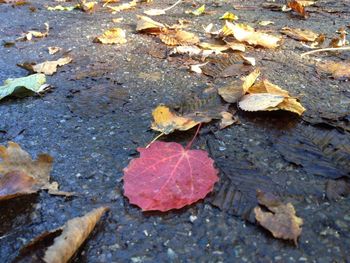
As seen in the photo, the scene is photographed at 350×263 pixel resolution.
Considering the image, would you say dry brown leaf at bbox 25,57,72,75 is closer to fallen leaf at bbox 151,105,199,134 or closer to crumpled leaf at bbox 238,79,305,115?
fallen leaf at bbox 151,105,199,134

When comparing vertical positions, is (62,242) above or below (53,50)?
above

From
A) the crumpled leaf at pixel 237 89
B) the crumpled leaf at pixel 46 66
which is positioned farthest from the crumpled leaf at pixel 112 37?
the crumpled leaf at pixel 237 89

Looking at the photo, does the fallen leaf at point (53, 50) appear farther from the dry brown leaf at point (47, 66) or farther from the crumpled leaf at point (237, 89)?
the crumpled leaf at point (237, 89)

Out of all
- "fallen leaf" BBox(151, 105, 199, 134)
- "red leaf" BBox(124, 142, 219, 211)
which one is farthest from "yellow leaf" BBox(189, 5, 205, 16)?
"red leaf" BBox(124, 142, 219, 211)

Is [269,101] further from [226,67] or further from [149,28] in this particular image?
[149,28]

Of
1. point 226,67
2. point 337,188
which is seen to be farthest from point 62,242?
point 226,67

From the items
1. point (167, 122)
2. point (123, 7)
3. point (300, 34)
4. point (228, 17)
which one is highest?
point (167, 122)

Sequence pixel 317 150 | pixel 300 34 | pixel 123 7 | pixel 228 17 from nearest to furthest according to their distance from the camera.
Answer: pixel 317 150
pixel 300 34
pixel 228 17
pixel 123 7
